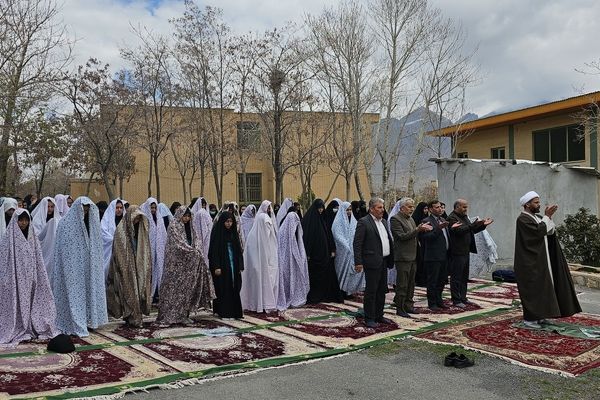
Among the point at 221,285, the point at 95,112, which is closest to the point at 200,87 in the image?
the point at 95,112

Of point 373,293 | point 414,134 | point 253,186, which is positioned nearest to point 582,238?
point 373,293

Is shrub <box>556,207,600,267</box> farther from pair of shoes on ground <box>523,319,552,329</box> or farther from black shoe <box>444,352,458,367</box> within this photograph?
black shoe <box>444,352,458,367</box>

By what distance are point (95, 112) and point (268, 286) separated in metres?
12.3

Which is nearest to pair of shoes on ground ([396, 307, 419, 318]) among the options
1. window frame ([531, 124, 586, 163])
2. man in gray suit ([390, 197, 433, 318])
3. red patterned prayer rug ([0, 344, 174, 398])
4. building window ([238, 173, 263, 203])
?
man in gray suit ([390, 197, 433, 318])

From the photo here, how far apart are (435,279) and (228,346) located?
3.39 m

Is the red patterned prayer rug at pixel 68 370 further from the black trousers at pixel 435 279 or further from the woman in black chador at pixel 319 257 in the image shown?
the black trousers at pixel 435 279

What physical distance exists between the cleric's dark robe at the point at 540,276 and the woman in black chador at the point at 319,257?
2930mm

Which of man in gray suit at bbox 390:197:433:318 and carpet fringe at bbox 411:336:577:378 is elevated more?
man in gray suit at bbox 390:197:433:318

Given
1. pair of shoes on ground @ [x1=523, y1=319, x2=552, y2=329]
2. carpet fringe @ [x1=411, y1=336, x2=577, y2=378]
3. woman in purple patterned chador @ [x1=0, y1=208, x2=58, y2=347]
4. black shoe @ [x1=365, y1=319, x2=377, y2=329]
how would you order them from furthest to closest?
black shoe @ [x1=365, y1=319, x2=377, y2=329] → pair of shoes on ground @ [x1=523, y1=319, x2=552, y2=329] → woman in purple patterned chador @ [x1=0, y1=208, x2=58, y2=347] → carpet fringe @ [x1=411, y1=336, x2=577, y2=378]

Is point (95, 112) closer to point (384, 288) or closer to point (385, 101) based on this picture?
point (385, 101)

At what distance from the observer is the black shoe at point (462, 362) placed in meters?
5.41

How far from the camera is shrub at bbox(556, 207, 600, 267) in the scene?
1173cm

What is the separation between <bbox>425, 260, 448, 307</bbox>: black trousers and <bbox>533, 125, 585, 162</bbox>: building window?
1200cm

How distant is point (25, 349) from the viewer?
5.93 metres
